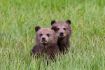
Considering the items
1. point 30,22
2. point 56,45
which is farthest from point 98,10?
point 56,45

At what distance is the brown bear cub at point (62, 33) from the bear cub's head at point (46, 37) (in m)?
0.21

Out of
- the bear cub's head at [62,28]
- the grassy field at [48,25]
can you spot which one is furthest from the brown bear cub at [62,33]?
the grassy field at [48,25]

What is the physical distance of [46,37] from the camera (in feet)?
20.4

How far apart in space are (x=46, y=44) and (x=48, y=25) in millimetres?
1791

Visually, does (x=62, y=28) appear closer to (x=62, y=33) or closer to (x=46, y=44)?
(x=62, y=33)

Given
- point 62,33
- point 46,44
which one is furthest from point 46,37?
point 62,33

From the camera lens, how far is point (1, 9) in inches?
347

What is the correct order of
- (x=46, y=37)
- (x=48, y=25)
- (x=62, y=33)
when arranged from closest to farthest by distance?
(x=46, y=37) < (x=62, y=33) < (x=48, y=25)

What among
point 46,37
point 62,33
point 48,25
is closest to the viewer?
point 46,37

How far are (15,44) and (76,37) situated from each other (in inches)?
40.5

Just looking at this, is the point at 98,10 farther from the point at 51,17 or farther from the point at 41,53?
the point at 41,53

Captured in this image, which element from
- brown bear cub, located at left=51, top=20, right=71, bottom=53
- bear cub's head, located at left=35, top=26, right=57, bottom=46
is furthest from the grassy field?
bear cub's head, located at left=35, top=26, right=57, bottom=46

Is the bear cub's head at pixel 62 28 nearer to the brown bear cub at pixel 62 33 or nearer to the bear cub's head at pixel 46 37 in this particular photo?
the brown bear cub at pixel 62 33

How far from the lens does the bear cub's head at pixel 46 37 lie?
6.19 metres
